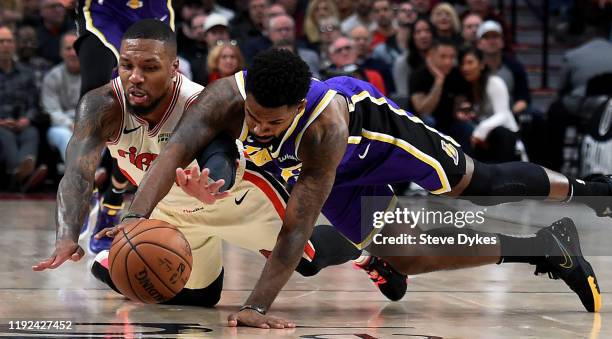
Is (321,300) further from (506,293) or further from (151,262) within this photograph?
(151,262)

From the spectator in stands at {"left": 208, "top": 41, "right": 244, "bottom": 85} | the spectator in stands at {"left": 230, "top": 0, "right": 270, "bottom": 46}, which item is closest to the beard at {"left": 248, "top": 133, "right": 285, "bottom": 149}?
the spectator in stands at {"left": 208, "top": 41, "right": 244, "bottom": 85}

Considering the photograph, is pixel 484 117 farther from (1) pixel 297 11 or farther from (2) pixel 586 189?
(2) pixel 586 189

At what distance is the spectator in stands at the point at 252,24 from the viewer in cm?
1201

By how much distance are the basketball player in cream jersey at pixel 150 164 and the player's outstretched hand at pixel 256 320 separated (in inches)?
19.8

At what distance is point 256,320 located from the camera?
456 centimetres


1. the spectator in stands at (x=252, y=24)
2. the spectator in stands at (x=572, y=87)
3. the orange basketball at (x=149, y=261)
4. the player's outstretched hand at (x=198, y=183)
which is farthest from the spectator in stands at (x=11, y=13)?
the player's outstretched hand at (x=198, y=183)

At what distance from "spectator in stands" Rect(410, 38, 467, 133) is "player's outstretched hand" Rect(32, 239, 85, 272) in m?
6.41

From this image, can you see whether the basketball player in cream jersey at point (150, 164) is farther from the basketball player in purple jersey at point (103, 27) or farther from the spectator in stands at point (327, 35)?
the spectator in stands at point (327, 35)

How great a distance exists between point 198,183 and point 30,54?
7.28m

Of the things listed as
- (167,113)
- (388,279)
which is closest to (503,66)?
(388,279)

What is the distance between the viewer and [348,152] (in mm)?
5094

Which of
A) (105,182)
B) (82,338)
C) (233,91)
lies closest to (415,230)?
(233,91)

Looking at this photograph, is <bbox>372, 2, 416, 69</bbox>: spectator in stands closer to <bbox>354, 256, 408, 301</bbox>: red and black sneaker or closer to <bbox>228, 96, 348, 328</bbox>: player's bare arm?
<bbox>354, 256, 408, 301</bbox>: red and black sneaker

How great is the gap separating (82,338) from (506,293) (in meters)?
2.39
